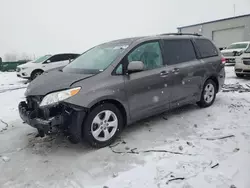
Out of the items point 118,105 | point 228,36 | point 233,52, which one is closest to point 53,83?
point 118,105

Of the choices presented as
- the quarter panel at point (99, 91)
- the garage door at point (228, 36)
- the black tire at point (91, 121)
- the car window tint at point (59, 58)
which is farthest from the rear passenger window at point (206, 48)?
the garage door at point (228, 36)

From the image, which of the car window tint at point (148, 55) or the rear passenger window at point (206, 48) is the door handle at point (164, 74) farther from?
the rear passenger window at point (206, 48)

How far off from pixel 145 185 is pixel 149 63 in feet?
6.96

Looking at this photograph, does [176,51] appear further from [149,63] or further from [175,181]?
[175,181]

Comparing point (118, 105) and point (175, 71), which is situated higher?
point (175, 71)

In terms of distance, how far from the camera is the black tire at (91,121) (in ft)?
9.99

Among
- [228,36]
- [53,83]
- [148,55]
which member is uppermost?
[228,36]

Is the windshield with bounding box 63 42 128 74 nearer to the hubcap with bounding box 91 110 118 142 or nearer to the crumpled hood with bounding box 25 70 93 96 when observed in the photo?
the crumpled hood with bounding box 25 70 93 96

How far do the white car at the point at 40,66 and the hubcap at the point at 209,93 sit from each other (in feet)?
25.0

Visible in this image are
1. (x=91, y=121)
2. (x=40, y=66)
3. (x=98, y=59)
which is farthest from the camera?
(x=40, y=66)

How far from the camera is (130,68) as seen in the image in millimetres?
3381

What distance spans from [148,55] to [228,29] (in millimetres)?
23836

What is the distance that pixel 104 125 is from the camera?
323 cm

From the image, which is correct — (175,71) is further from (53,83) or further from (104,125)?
(53,83)
